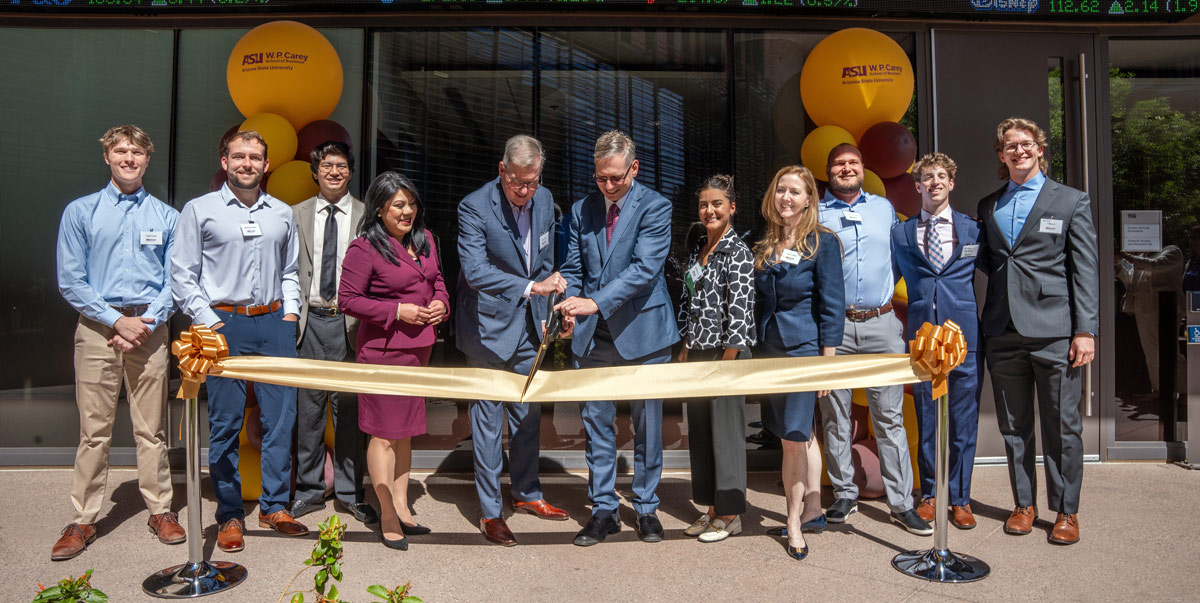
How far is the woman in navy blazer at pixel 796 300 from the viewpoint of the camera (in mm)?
3893

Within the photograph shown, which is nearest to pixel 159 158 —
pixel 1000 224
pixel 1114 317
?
pixel 1000 224

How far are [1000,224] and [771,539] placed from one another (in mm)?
1993

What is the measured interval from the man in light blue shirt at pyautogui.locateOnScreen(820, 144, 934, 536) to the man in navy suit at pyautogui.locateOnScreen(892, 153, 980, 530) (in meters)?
0.12

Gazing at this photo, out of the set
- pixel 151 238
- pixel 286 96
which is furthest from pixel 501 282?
pixel 286 96

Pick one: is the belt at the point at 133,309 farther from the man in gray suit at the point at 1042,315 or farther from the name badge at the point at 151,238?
the man in gray suit at the point at 1042,315

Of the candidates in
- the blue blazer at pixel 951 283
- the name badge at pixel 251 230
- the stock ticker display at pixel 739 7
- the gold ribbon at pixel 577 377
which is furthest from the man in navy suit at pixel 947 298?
A: the name badge at pixel 251 230

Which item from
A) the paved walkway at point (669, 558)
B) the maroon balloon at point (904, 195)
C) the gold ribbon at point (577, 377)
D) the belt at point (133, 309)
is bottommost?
the paved walkway at point (669, 558)

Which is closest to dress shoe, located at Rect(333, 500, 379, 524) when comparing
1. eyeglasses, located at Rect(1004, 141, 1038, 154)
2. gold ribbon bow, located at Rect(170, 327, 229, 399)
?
gold ribbon bow, located at Rect(170, 327, 229, 399)

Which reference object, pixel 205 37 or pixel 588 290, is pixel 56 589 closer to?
pixel 588 290

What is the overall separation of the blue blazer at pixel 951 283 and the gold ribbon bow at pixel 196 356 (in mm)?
3395

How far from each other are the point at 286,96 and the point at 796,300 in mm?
3200

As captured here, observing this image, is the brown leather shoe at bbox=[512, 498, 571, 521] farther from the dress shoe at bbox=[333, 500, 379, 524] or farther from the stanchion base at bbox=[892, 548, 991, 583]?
the stanchion base at bbox=[892, 548, 991, 583]

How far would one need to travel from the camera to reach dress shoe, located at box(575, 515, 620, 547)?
4039 millimetres

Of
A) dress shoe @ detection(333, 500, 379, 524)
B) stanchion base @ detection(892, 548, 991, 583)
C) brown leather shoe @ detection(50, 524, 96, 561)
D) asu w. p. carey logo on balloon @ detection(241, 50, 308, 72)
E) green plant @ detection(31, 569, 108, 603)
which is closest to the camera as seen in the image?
green plant @ detection(31, 569, 108, 603)
